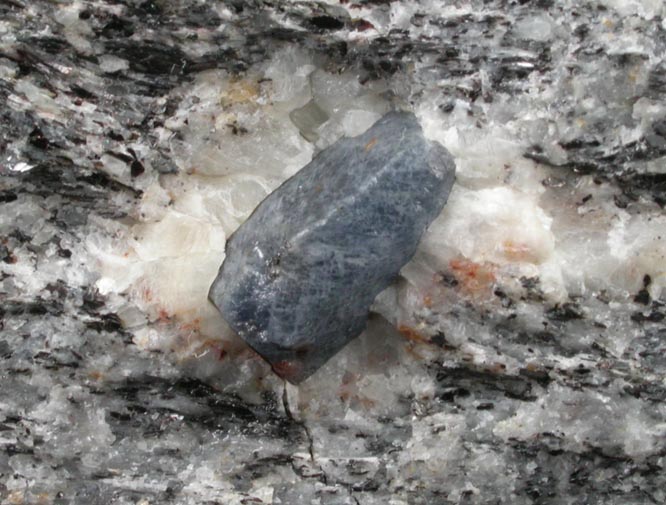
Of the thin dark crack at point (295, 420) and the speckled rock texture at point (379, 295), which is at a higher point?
the speckled rock texture at point (379, 295)

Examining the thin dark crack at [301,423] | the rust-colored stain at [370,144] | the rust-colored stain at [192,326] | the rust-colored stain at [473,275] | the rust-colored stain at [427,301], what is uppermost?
the rust-colored stain at [370,144]

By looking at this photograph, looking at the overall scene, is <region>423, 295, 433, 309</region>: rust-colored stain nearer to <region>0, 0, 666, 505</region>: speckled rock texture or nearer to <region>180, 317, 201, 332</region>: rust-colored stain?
<region>0, 0, 666, 505</region>: speckled rock texture

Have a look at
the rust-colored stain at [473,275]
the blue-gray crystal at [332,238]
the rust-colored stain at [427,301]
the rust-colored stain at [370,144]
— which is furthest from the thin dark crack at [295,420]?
the rust-colored stain at [370,144]

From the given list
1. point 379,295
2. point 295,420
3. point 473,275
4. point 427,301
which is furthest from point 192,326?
point 473,275

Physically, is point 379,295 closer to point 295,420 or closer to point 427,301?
point 427,301

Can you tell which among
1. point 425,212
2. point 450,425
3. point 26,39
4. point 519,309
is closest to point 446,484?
point 450,425

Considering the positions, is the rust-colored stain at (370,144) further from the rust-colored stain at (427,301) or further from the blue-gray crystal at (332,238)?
the rust-colored stain at (427,301)

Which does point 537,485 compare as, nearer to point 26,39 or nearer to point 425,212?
point 425,212

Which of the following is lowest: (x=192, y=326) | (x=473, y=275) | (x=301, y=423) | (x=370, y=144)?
(x=301, y=423)
